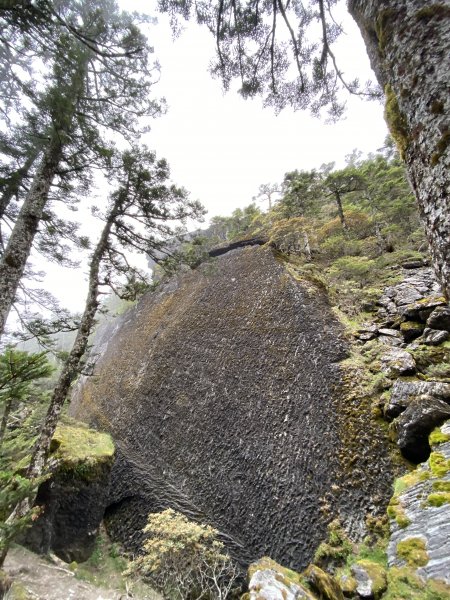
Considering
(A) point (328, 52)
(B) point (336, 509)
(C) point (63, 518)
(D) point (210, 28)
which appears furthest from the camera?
(C) point (63, 518)

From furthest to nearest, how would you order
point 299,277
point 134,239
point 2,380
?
point 299,277 < point 134,239 < point 2,380

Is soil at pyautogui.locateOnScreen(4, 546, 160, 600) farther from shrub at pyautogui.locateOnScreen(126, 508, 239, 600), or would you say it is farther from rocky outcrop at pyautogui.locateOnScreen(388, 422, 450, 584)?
rocky outcrop at pyautogui.locateOnScreen(388, 422, 450, 584)

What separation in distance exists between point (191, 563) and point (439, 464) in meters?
4.58

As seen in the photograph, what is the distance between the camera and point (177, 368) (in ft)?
29.8

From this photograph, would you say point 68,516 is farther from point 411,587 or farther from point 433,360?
point 433,360

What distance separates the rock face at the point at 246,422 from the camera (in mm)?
4668

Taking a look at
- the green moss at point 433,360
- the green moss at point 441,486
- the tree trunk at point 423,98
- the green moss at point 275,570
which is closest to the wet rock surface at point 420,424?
the green moss at point 433,360

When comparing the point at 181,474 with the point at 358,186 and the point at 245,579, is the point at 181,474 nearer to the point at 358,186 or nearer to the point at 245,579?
the point at 245,579

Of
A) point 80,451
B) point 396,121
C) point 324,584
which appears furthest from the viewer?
point 80,451

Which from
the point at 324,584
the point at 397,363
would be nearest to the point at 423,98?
the point at 324,584

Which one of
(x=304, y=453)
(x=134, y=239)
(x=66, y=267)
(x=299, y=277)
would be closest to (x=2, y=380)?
(x=66, y=267)

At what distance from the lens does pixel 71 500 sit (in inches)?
261

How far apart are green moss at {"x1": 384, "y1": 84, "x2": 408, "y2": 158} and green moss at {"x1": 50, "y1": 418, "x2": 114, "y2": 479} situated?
8412mm

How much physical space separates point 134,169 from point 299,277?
5.15 m
